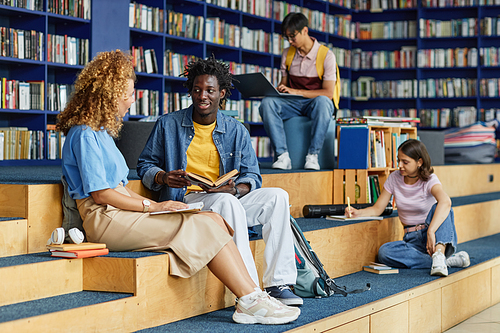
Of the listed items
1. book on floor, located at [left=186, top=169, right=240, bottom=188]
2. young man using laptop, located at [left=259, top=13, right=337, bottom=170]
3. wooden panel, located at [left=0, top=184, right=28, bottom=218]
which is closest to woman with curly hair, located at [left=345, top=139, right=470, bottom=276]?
young man using laptop, located at [left=259, top=13, right=337, bottom=170]

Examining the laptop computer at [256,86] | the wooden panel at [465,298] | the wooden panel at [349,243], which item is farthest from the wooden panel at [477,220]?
the laptop computer at [256,86]

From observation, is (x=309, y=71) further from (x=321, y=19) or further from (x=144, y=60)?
(x=321, y=19)

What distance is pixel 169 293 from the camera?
1999 mm

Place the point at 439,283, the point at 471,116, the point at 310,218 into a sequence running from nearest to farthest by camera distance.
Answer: the point at 439,283, the point at 310,218, the point at 471,116

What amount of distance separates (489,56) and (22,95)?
532 centimetres

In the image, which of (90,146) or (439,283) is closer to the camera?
(90,146)

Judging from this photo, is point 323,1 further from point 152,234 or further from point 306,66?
point 152,234

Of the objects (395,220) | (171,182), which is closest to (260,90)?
(395,220)

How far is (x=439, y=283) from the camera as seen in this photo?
9.30ft

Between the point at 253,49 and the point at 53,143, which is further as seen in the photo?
the point at 253,49

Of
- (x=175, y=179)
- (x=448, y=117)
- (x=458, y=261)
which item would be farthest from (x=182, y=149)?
(x=448, y=117)

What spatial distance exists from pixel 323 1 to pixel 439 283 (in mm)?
4968

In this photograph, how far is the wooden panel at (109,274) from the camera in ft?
6.22

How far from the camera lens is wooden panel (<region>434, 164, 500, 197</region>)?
15.9 ft
